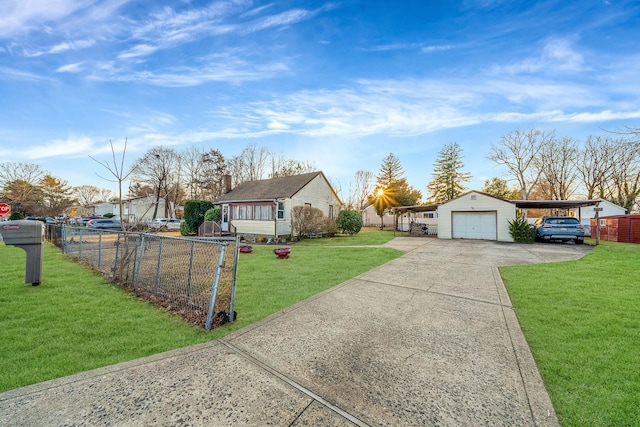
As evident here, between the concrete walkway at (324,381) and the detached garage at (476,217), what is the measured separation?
15.3 meters

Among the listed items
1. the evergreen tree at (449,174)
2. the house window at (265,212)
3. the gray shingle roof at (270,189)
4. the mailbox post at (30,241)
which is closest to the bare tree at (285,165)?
the gray shingle roof at (270,189)

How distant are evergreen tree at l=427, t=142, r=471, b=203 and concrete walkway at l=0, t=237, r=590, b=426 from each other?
36.9 meters

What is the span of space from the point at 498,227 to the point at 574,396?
57.8 ft

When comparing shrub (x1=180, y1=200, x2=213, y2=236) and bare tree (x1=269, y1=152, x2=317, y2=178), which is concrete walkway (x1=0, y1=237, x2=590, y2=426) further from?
bare tree (x1=269, y1=152, x2=317, y2=178)

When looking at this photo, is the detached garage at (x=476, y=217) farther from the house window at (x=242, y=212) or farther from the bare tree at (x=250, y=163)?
the bare tree at (x=250, y=163)

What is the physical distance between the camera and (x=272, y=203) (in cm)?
1731

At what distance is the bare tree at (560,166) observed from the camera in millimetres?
29203

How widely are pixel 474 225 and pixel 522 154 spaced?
70.7ft

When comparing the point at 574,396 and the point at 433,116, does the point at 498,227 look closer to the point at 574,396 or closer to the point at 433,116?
the point at 433,116

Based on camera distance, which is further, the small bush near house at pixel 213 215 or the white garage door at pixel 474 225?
the small bush near house at pixel 213 215

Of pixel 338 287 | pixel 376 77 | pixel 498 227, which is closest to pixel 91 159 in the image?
pixel 338 287

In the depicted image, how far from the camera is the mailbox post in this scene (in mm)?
5738

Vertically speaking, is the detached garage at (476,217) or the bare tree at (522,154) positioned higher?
the bare tree at (522,154)

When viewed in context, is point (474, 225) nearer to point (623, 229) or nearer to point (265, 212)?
point (623, 229)
